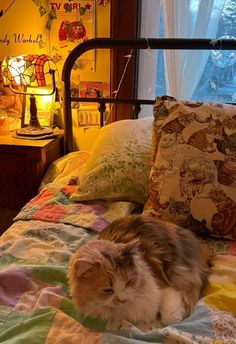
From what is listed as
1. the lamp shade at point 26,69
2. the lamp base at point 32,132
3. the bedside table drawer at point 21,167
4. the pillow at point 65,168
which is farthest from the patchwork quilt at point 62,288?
the lamp shade at point 26,69

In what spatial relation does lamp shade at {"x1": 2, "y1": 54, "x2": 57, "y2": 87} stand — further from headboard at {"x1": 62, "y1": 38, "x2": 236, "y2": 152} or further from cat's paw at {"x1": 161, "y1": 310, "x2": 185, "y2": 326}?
cat's paw at {"x1": 161, "y1": 310, "x2": 185, "y2": 326}

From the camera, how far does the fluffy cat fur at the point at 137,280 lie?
0.79 meters

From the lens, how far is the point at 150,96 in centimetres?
192

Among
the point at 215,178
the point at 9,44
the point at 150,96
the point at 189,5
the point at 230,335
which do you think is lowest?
the point at 230,335

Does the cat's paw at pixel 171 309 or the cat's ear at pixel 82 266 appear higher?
the cat's ear at pixel 82 266

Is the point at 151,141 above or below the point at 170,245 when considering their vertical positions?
above

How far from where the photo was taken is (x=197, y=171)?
1.16m

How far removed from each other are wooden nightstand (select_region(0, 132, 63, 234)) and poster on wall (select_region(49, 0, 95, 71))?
49cm

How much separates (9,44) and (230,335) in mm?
1854

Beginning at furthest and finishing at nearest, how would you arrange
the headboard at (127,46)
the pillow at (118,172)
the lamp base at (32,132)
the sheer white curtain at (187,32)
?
the lamp base at (32,132) < the sheer white curtain at (187,32) < the headboard at (127,46) < the pillow at (118,172)

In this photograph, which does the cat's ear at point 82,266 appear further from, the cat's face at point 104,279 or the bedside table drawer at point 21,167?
the bedside table drawer at point 21,167

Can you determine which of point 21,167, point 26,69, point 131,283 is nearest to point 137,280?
point 131,283

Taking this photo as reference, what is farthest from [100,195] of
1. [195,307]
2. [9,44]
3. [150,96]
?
[9,44]

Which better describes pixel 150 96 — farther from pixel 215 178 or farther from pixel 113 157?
pixel 215 178
